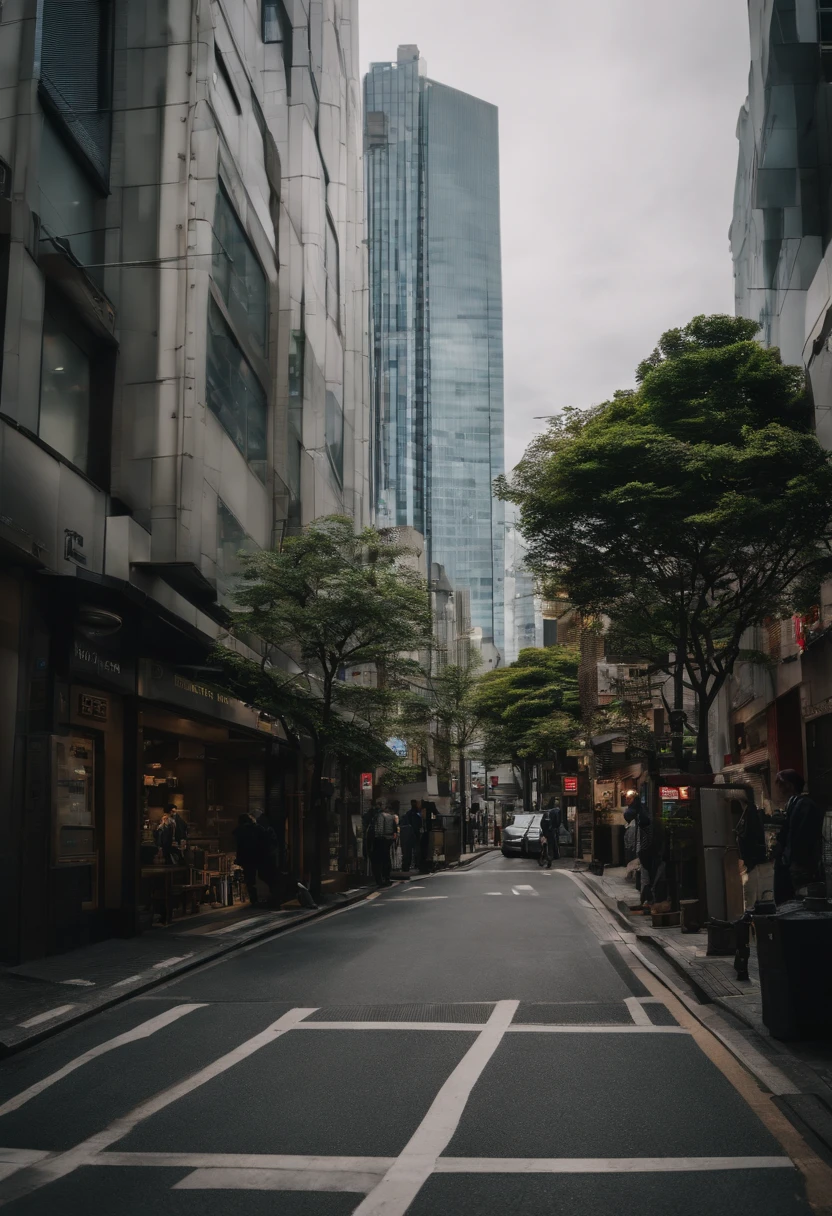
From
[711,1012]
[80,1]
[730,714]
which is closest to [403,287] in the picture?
[730,714]

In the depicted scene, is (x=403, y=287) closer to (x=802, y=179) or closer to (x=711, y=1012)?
(x=802, y=179)

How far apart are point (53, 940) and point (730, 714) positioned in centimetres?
2638

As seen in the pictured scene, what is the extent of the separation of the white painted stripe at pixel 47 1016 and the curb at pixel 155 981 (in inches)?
5.5

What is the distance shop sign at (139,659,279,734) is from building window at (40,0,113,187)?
25.3 ft

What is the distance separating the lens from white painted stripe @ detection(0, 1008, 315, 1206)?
577 centimetres

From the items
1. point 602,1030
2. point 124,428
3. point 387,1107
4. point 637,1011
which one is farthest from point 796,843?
point 124,428

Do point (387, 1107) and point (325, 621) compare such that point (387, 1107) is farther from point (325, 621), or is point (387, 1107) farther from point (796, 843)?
point (325, 621)

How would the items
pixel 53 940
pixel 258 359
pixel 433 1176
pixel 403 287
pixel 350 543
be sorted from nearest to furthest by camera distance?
1. pixel 433 1176
2. pixel 53 940
3. pixel 350 543
4. pixel 258 359
5. pixel 403 287

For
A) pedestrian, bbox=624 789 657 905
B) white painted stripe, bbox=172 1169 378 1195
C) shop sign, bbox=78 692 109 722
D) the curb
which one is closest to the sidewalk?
pedestrian, bbox=624 789 657 905

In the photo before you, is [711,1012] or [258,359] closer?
[711,1012]

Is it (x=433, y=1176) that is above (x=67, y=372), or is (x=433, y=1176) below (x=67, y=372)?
below

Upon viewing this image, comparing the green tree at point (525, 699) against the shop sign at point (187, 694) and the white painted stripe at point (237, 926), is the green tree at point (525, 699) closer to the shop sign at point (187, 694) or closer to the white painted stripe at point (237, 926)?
the shop sign at point (187, 694)

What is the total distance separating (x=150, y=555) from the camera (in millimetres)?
18609

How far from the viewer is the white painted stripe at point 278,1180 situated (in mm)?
5609
